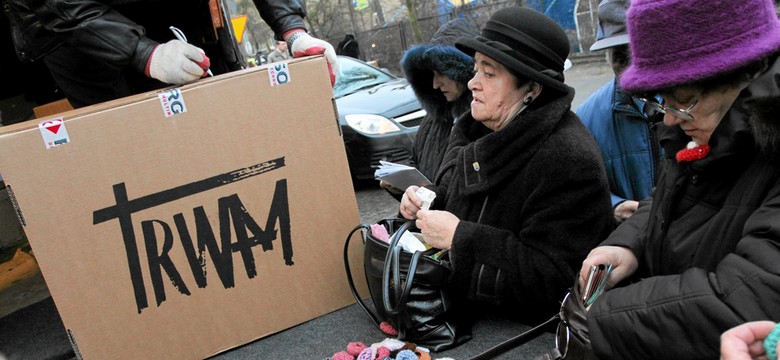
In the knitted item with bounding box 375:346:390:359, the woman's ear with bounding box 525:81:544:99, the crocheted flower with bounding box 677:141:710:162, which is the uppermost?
the woman's ear with bounding box 525:81:544:99

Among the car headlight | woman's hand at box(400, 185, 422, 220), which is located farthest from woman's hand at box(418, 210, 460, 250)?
the car headlight

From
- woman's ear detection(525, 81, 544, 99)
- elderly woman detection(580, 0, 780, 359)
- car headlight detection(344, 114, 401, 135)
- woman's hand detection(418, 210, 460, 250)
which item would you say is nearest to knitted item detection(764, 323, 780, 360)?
elderly woman detection(580, 0, 780, 359)

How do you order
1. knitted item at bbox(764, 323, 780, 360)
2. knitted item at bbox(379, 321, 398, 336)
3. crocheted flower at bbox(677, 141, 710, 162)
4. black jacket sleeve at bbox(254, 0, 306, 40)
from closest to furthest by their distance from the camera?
knitted item at bbox(764, 323, 780, 360) < crocheted flower at bbox(677, 141, 710, 162) < knitted item at bbox(379, 321, 398, 336) < black jacket sleeve at bbox(254, 0, 306, 40)

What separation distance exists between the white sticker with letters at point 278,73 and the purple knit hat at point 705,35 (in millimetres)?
1306

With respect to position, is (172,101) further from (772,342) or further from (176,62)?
(772,342)

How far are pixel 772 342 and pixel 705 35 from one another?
24.8 inches

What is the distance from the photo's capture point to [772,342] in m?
0.95

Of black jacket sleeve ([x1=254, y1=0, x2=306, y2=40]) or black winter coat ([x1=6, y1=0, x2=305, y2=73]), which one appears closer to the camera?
black winter coat ([x1=6, y1=0, x2=305, y2=73])

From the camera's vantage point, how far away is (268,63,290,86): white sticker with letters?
2207 millimetres

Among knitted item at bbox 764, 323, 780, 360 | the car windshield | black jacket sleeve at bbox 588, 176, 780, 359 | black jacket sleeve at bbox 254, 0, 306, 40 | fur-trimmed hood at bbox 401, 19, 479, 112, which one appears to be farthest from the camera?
the car windshield

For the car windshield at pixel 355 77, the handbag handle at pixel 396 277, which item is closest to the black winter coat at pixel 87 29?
the handbag handle at pixel 396 277

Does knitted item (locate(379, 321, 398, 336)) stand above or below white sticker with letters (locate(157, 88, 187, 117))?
below

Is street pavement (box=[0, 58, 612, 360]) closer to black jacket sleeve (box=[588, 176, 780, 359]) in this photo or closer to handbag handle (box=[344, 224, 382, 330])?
handbag handle (box=[344, 224, 382, 330])

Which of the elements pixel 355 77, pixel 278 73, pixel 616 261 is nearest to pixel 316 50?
pixel 278 73
